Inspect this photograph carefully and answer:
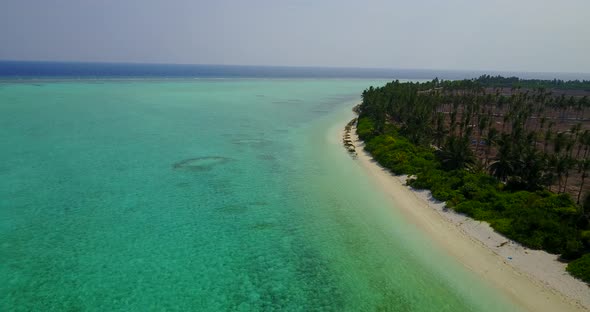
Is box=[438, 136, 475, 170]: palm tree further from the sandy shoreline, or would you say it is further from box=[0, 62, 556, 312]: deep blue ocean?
box=[0, 62, 556, 312]: deep blue ocean

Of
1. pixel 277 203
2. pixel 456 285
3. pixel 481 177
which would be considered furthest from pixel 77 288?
pixel 481 177

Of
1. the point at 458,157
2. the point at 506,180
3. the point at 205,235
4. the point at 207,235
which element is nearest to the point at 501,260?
the point at 506,180

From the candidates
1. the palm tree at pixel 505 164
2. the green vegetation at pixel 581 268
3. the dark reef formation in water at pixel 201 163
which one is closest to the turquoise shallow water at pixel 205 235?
the dark reef formation in water at pixel 201 163

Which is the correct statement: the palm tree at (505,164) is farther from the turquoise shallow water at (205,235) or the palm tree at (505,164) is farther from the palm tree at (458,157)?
the turquoise shallow water at (205,235)

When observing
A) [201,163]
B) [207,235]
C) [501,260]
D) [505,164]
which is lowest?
[501,260]

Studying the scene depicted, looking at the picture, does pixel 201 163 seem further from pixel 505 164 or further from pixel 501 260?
pixel 505 164

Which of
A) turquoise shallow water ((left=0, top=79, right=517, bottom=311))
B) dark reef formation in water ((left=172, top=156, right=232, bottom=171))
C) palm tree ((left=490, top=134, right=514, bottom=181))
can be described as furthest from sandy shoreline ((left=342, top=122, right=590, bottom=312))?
dark reef formation in water ((left=172, top=156, right=232, bottom=171))
